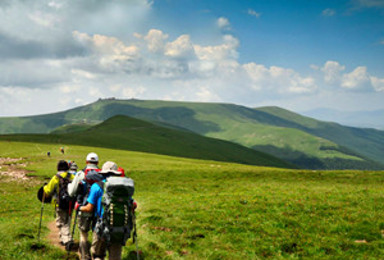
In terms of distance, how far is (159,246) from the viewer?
1434 cm

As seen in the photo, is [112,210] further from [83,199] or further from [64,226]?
[64,226]

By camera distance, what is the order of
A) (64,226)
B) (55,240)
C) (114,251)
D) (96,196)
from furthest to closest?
(55,240) → (64,226) → (96,196) → (114,251)

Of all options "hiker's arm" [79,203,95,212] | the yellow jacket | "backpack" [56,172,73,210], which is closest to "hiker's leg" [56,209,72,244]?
"backpack" [56,172,73,210]

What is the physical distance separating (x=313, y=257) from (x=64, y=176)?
489 inches

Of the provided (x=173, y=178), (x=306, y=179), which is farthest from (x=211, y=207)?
(x=306, y=179)

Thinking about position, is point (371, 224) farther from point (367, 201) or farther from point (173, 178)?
point (173, 178)

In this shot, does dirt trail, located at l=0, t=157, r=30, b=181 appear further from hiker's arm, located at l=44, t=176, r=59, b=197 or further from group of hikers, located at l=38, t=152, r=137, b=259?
group of hikers, located at l=38, t=152, r=137, b=259

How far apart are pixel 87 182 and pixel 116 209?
2.37m

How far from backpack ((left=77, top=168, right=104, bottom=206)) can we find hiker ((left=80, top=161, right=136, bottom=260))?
0.23 m

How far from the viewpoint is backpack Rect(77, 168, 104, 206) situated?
10.9 m

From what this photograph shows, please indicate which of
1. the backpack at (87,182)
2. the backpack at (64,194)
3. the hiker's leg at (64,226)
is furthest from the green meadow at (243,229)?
the backpack at (87,182)

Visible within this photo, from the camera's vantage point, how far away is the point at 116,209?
10.1 meters

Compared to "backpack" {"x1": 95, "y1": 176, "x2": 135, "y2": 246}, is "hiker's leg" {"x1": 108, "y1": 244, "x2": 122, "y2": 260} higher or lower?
lower

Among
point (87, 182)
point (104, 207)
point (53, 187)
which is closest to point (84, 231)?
point (87, 182)
